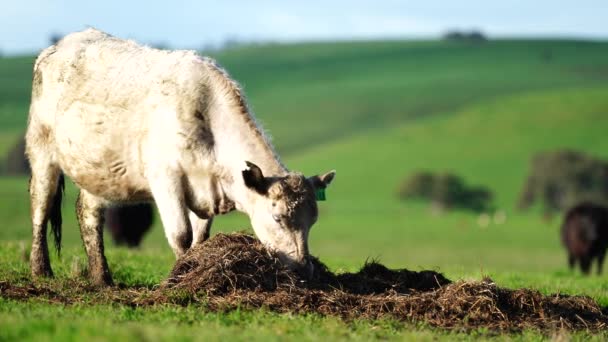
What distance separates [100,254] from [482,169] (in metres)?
80.2

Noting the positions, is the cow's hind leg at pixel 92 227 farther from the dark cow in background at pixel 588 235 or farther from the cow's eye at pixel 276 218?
the dark cow in background at pixel 588 235

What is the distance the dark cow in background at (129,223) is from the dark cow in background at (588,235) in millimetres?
13851

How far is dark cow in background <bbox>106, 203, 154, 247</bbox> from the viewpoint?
101 feet

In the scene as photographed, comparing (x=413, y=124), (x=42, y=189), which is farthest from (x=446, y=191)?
(x=42, y=189)

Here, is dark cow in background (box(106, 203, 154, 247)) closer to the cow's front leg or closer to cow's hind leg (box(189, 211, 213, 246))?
cow's hind leg (box(189, 211, 213, 246))

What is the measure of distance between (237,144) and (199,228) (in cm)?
139

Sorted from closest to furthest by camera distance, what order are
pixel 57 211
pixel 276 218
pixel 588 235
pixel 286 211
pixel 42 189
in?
pixel 286 211 < pixel 276 218 < pixel 42 189 < pixel 57 211 < pixel 588 235

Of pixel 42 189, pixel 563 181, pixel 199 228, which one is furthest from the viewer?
pixel 563 181

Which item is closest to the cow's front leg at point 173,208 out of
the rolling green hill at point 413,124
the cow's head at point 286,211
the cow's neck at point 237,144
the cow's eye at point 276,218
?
the cow's neck at point 237,144

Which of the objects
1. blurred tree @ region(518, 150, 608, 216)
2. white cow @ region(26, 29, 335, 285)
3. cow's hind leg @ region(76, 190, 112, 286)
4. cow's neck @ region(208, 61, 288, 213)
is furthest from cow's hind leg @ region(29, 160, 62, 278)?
blurred tree @ region(518, 150, 608, 216)

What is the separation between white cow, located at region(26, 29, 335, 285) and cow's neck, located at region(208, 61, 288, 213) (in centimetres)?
1

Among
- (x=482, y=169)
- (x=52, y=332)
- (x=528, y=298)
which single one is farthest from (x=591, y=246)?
(x=482, y=169)

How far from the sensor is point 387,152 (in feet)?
314

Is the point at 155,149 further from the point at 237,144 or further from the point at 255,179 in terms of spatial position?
the point at 255,179
